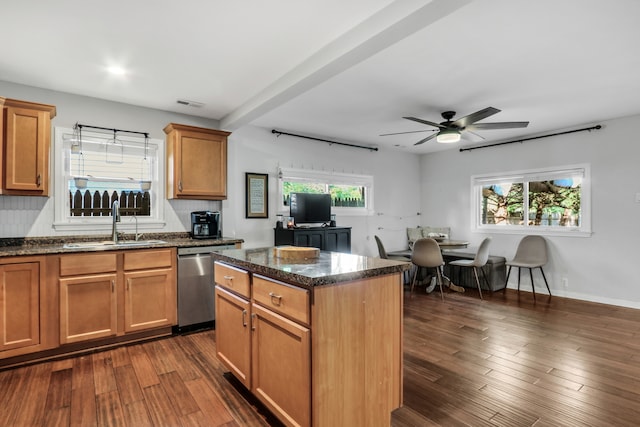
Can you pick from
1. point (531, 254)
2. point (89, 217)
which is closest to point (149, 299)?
point (89, 217)

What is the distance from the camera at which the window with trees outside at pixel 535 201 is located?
16.6 feet

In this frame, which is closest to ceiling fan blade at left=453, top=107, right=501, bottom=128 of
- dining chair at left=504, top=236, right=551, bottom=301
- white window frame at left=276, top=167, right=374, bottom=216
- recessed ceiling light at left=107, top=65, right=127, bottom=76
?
white window frame at left=276, top=167, right=374, bottom=216

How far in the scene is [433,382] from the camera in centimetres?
251

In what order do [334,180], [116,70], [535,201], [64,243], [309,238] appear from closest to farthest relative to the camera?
[116,70]
[64,243]
[309,238]
[535,201]
[334,180]

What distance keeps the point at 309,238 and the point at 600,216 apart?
4071 millimetres

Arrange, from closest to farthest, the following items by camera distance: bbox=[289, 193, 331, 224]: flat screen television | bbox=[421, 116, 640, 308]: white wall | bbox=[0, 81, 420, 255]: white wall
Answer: bbox=[0, 81, 420, 255]: white wall
bbox=[421, 116, 640, 308]: white wall
bbox=[289, 193, 331, 224]: flat screen television

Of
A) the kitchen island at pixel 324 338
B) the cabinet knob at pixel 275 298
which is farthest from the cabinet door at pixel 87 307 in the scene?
the cabinet knob at pixel 275 298

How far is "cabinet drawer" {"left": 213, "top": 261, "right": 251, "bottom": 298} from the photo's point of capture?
218cm

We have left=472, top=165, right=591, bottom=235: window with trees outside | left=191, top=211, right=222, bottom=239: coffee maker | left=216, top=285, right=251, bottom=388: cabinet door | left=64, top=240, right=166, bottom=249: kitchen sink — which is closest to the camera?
left=216, top=285, right=251, bottom=388: cabinet door

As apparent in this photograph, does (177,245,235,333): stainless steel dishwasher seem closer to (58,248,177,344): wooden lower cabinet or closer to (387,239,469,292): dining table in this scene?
(58,248,177,344): wooden lower cabinet

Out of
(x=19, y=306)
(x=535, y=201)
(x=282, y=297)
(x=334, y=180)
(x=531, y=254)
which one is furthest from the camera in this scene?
(x=334, y=180)

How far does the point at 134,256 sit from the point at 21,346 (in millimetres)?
1058

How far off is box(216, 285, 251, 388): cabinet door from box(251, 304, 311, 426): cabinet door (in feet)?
0.30

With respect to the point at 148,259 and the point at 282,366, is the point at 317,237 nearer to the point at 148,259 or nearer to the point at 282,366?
the point at 148,259
